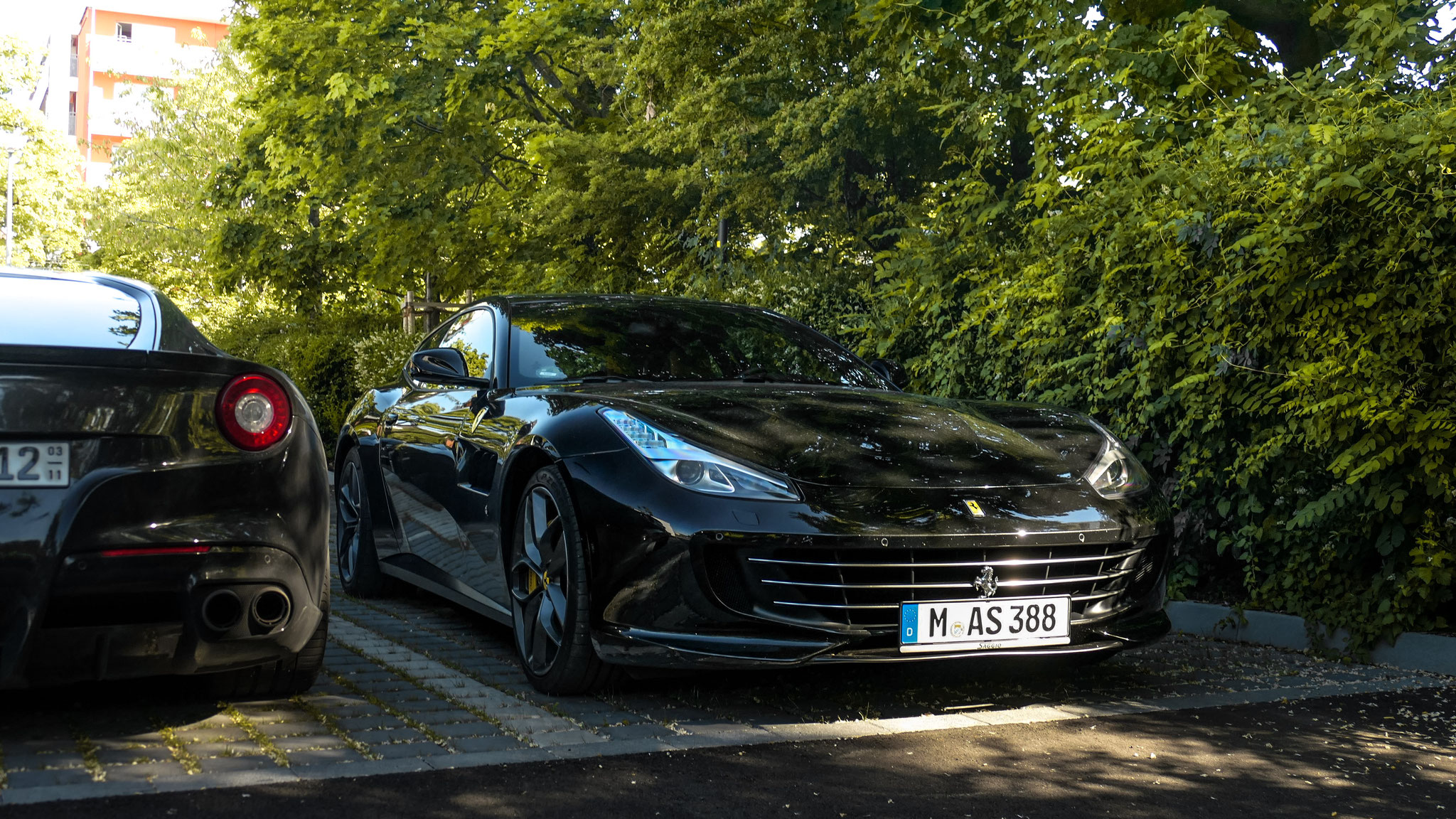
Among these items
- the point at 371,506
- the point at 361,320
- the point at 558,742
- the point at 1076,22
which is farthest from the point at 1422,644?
the point at 361,320

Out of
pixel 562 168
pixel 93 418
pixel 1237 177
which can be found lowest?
pixel 93 418

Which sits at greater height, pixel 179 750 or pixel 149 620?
pixel 149 620

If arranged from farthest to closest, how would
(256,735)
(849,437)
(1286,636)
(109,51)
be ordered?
(109,51)
(1286,636)
(849,437)
(256,735)

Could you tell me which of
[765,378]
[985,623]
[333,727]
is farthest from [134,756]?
[765,378]

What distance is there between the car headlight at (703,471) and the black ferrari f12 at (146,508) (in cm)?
97

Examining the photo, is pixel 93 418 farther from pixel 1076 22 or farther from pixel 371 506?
pixel 1076 22

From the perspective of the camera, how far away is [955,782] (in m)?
3.58

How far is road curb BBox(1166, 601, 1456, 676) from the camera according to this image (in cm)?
546

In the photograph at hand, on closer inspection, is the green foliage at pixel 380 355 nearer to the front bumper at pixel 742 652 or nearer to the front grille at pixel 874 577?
the front bumper at pixel 742 652

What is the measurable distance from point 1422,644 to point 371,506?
15.3 feet

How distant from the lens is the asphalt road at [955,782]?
325 centimetres

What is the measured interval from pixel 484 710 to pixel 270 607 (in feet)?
2.72

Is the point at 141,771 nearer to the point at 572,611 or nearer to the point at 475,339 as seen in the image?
the point at 572,611

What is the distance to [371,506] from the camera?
21.9ft
